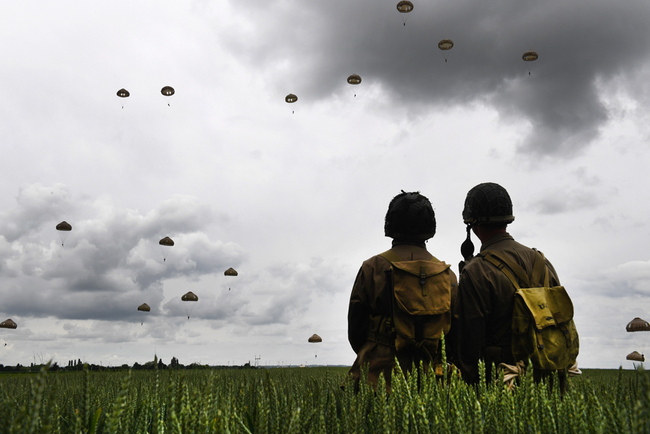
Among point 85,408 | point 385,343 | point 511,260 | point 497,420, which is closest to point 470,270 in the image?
point 511,260

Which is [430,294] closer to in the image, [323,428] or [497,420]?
[497,420]

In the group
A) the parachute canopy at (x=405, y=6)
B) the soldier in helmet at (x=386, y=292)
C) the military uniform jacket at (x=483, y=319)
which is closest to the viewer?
the military uniform jacket at (x=483, y=319)

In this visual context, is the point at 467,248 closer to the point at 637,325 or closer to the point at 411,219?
the point at 411,219

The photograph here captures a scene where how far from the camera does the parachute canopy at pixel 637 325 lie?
27.6 metres

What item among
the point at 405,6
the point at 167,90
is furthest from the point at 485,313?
the point at 167,90

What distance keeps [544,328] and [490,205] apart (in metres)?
1.52

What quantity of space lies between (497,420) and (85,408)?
1.61 meters

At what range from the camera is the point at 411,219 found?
211 inches

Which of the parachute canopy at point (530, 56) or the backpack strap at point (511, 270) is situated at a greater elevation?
the parachute canopy at point (530, 56)

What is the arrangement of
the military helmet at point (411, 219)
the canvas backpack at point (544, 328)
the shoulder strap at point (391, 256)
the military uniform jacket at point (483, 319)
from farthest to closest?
the military helmet at point (411, 219) < the shoulder strap at point (391, 256) < the military uniform jacket at point (483, 319) < the canvas backpack at point (544, 328)

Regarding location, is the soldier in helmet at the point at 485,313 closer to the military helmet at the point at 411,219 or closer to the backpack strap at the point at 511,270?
the backpack strap at the point at 511,270

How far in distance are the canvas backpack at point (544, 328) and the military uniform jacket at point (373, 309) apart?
86 cm

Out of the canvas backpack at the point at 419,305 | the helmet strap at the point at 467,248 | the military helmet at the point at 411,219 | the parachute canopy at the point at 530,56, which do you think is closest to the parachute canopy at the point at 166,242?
the parachute canopy at the point at 530,56

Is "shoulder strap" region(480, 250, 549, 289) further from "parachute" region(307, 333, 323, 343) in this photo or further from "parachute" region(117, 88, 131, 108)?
"parachute" region(307, 333, 323, 343)
